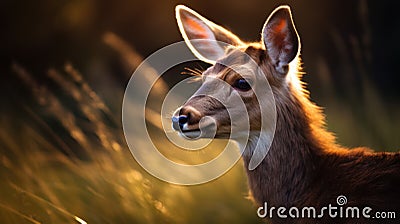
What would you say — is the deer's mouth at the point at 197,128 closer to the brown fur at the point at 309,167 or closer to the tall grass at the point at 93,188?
the brown fur at the point at 309,167

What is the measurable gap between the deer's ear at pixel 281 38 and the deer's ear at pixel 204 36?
0.46m

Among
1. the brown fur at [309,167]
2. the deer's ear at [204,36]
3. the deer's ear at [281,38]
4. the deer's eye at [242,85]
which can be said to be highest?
the deer's ear at [204,36]

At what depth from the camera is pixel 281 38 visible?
442 centimetres

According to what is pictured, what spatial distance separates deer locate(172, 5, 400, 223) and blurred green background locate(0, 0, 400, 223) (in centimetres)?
57

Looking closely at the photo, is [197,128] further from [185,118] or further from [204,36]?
[204,36]

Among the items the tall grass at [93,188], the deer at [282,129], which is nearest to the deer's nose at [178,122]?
the deer at [282,129]

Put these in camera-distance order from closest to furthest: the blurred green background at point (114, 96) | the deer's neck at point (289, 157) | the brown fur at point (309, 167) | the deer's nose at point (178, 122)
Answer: the brown fur at point (309, 167), the deer's nose at point (178, 122), the deer's neck at point (289, 157), the blurred green background at point (114, 96)

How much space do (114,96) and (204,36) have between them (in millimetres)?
3142

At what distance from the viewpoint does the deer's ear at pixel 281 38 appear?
434 cm

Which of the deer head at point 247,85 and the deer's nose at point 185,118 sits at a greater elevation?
the deer head at point 247,85

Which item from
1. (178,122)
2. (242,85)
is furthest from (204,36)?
(178,122)

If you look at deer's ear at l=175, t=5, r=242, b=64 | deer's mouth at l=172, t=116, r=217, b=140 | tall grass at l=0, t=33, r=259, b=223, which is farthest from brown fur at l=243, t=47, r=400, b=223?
tall grass at l=0, t=33, r=259, b=223

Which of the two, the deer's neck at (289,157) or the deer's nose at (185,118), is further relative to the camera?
the deer's neck at (289,157)

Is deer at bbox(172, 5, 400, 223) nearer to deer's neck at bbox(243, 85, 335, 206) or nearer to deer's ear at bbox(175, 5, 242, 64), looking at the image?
deer's neck at bbox(243, 85, 335, 206)
